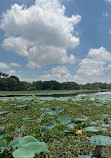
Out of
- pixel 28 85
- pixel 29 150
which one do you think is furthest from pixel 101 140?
pixel 28 85

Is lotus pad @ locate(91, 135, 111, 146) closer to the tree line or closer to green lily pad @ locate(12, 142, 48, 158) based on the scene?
green lily pad @ locate(12, 142, 48, 158)

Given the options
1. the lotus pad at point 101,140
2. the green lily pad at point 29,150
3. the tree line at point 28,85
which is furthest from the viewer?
the tree line at point 28,85

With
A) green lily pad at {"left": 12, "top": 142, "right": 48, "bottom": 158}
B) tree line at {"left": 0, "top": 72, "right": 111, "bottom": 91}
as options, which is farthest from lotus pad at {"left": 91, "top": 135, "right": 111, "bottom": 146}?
tree line at {"left": 0, "top": 72, "right": 111, "bottom": 91}

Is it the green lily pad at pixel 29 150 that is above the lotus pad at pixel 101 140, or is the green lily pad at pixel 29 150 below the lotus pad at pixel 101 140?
above

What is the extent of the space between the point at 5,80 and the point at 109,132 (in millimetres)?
33222

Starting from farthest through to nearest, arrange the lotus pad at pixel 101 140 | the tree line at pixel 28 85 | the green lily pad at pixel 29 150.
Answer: the tree line at pixel 28 85
the lotus pad at pixel 101 140
the green lily pad at pixel 29 150

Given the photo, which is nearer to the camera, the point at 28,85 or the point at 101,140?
the point at 101,140

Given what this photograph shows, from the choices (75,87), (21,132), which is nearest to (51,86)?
(75,87)

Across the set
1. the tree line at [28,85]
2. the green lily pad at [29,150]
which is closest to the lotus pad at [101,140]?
the green lily pad at [29,150]

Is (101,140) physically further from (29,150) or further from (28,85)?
(28,85)

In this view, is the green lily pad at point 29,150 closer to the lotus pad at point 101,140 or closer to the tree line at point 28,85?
the lotus pad at point 101,140

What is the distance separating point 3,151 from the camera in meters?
1.04

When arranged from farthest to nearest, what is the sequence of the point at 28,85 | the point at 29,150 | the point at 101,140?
the point at 28,85
the point at 101,140
the point at 29,150

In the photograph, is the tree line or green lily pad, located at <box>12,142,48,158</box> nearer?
green lily pad, located at <box>12,142,48,158</box>
